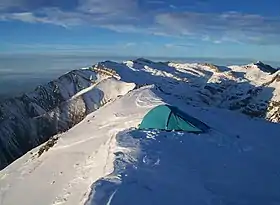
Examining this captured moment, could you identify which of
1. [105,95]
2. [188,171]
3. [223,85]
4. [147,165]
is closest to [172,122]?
[188,171]

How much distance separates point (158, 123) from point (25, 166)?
11521mm

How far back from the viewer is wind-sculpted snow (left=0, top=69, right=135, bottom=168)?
3950 inches

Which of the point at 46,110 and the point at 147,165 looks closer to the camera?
the point at 147,165

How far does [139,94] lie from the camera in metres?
63.5

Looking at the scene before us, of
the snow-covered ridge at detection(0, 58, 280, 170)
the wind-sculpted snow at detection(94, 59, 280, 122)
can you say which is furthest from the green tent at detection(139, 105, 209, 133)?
the wind-sculpted snow at detection(94, 59, 280, 122)

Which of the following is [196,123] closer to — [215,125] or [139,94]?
[215,125]

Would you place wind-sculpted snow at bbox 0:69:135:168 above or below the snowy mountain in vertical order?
below

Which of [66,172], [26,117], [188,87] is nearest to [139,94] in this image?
[66,172]

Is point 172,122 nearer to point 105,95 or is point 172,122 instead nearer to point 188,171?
point 188,171

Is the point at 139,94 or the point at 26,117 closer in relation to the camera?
the point at 139,94

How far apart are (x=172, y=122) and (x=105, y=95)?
8908 centimetres

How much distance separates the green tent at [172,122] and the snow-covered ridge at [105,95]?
32670 millimetres

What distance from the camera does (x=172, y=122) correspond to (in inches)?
1315

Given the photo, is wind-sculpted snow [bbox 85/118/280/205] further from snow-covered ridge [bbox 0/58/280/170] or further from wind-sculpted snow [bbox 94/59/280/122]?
wind-sculpted snow [bbox 94/59/280/122]
